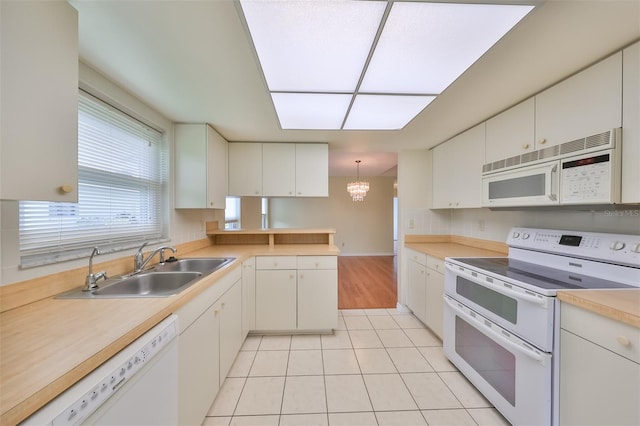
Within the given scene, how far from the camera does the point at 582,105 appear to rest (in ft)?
4.45

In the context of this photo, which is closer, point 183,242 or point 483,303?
point 483,303

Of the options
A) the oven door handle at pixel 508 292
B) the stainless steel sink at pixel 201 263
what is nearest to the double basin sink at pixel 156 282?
the stainless steel sink at pixel 201 263

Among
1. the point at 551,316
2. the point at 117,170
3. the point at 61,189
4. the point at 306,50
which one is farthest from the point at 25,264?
the point at 551,316

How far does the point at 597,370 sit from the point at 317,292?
187cm

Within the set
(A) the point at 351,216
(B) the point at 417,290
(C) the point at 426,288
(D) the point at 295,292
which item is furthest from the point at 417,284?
(A) the point at 351,216

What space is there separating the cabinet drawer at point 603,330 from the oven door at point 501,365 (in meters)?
0.21

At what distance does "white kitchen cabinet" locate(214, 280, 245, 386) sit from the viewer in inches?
65.2

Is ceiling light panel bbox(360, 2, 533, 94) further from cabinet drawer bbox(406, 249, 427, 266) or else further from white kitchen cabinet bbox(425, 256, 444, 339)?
cabinet drawer bbox(406, 249, 427, 266)

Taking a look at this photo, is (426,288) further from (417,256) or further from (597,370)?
(597,370)

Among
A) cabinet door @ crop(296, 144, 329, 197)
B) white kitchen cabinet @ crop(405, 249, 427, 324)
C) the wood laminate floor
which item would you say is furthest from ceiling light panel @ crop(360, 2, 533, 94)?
the wood laminate floor

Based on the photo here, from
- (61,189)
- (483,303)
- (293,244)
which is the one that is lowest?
(483,303)

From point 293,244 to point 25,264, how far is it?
7.11 feet

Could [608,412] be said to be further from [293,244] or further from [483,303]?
[293,244]

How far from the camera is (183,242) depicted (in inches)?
91.2
